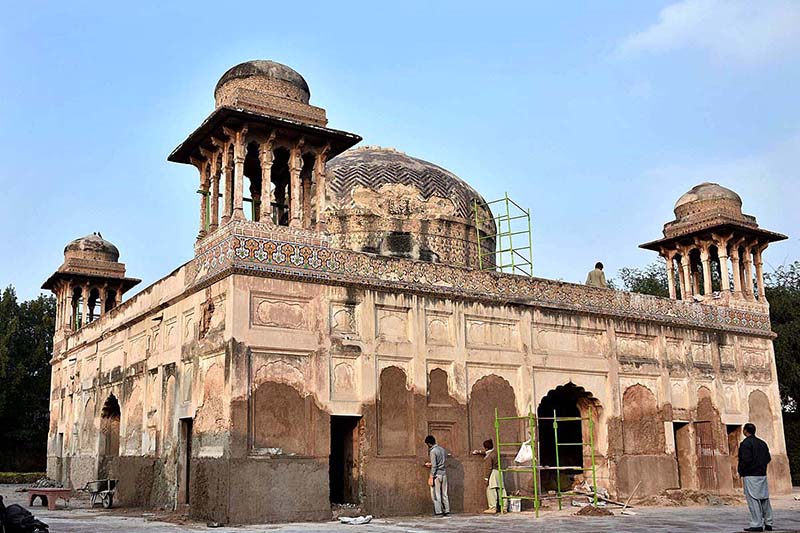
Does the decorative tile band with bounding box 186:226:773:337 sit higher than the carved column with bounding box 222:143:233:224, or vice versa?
the carved column with bounding box 222:143:233:224

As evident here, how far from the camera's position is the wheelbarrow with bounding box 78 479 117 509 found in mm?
17875

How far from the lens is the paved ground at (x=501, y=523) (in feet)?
40.0

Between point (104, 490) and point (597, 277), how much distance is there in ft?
40.5

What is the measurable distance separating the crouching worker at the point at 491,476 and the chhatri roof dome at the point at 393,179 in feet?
22.2

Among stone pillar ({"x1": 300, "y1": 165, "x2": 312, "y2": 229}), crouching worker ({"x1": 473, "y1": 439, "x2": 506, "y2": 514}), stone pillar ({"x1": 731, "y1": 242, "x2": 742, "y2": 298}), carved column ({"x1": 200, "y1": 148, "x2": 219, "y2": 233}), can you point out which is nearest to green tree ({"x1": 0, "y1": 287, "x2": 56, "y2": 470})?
carved column ({"x1": 200, "y1": 148, "x2": 219, "y2": 233})

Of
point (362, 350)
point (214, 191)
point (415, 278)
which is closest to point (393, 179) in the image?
point (415, 278)

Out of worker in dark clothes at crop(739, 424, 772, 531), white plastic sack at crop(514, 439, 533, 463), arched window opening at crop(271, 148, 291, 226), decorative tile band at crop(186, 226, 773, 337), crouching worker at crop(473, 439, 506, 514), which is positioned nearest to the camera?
worker in dark clothes at crop(739, 424, 772, 531)

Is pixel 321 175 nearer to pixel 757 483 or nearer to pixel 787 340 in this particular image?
pixel 757 483

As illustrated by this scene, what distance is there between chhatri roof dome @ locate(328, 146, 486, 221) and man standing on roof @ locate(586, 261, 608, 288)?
347 centimetres

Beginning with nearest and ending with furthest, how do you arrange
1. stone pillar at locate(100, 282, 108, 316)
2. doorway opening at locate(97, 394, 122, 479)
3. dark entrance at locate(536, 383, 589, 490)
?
dark entrance at locate(536, 383, 589, 490) < doorway opening at locate(97, 394, 122, 479) < stone pillar at locate(100, 282, 108, 316)

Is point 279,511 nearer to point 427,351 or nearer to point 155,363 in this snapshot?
point 427,351

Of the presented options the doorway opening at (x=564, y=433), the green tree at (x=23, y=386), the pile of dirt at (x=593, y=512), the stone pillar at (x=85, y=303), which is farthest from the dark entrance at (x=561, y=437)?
the green tree at (x=23, y=386)

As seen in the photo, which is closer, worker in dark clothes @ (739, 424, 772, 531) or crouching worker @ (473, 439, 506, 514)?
worker in dark clothes @ (739, 424, 772, 531)

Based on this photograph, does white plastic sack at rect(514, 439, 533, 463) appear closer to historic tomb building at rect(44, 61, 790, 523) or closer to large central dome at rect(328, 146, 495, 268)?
historic tomb building at rect(44, 61, 790, 523)
